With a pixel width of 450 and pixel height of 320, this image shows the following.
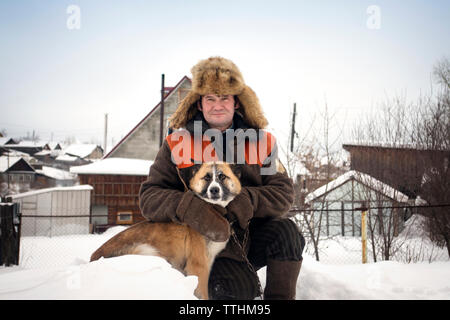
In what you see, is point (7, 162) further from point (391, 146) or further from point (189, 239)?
point (391, 146)

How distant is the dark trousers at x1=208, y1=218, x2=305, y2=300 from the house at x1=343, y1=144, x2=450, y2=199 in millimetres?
4707

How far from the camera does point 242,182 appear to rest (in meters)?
2.55

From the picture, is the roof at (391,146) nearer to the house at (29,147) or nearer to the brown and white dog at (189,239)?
the brown and white dog at (189,239)

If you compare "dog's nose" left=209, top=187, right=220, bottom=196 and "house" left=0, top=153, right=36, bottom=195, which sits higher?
"dog's nose" left=209, top=187, right=220, bottom=196

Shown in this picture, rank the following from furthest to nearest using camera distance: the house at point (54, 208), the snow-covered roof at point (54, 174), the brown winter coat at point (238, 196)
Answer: the snow-covered roof at point (54, 174) → the house at point (54, 208) → the brown winter coat at point (238, 196)

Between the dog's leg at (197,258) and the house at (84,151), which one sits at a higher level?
the house at (84,151)

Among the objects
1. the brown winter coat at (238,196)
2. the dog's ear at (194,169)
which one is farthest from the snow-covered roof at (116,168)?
the dog's ear at (194,169)

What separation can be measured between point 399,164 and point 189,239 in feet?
19.7

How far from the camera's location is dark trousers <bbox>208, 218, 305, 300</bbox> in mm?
2260

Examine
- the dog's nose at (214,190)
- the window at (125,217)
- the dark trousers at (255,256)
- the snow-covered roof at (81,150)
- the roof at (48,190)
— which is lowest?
the window at (125,217)

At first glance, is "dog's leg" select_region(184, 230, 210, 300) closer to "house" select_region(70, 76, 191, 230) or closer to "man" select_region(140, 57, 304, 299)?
"man" select_region(140, 57, 304, 299)

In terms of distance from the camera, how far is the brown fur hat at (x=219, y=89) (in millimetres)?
2488

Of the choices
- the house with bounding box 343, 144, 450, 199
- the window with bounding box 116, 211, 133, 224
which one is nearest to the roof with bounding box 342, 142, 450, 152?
the house with bounding box 343, 144, 450, 199

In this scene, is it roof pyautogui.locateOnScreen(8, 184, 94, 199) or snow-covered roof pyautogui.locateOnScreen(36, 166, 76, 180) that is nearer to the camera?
roof pyautogui.locateOnScreen(8, 184, 94, 199)
